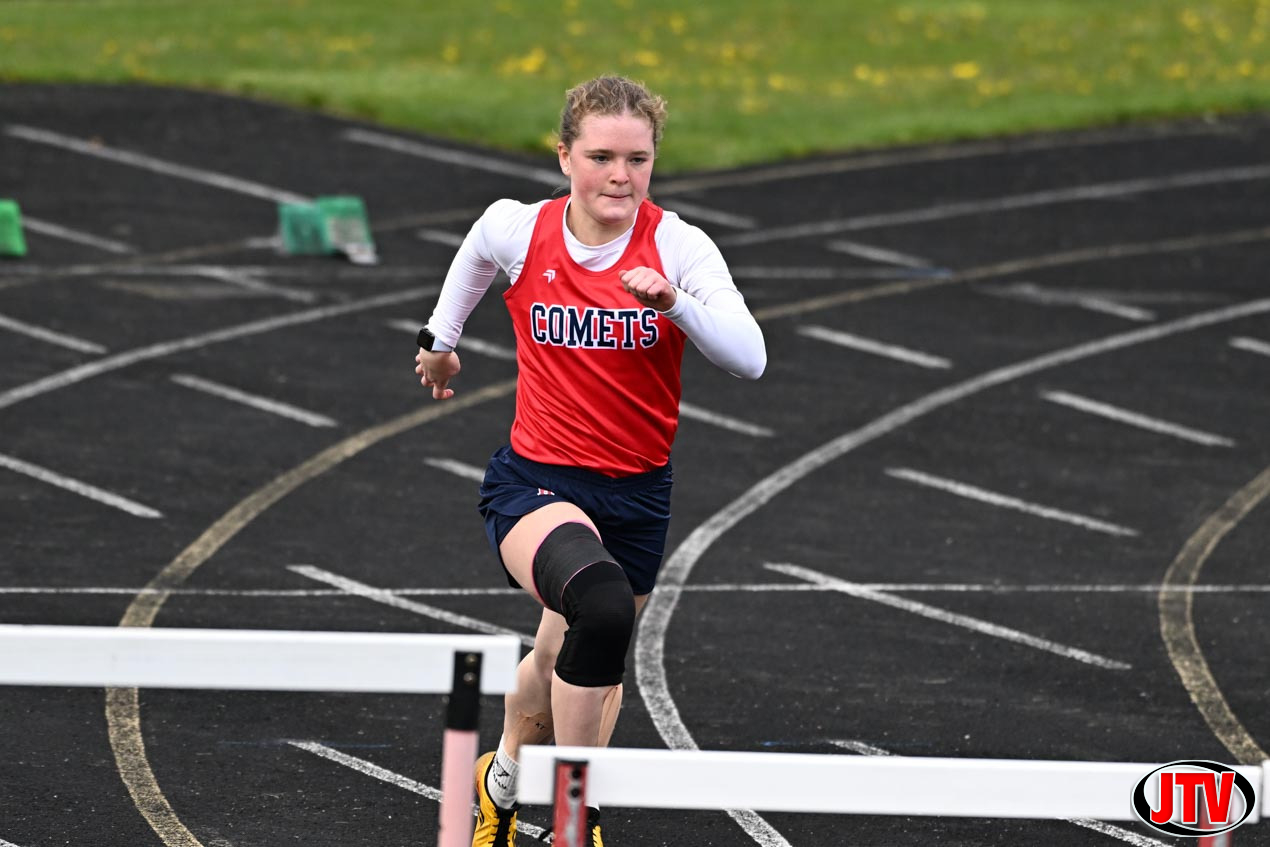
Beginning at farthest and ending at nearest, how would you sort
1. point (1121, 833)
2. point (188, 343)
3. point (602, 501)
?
1. point (188, 343)
2. point (1121, 833)
3. point (602, 501)

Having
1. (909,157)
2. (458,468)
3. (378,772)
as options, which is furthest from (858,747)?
(909,157)

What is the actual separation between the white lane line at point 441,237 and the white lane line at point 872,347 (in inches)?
146

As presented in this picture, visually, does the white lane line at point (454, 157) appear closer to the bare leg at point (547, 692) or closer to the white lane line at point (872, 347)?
the white lane line at point (872, 347)

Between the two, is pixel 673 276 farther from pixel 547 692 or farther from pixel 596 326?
pixel 547 692

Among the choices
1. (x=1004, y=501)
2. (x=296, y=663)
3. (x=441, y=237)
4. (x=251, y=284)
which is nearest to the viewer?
(x=296, y=663)

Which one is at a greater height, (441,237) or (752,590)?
(441,237)

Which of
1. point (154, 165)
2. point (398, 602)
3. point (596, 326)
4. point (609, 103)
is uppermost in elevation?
point (609, 103)

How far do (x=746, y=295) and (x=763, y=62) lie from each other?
14030mm

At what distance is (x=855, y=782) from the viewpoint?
4445mm

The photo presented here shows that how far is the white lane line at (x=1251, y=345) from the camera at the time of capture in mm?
16281

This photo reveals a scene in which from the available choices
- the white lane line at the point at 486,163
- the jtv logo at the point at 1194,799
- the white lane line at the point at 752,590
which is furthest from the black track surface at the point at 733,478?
the jtv logo at the point at 1194,799

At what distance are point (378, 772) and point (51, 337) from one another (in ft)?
26.2

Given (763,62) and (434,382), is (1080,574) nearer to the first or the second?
(434,382)

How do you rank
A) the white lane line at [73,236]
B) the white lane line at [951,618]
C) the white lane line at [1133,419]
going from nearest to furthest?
1. the white lane line at [951,618]
2. the white lane line at [1133,419]
3. the white lane line at [73,236]
